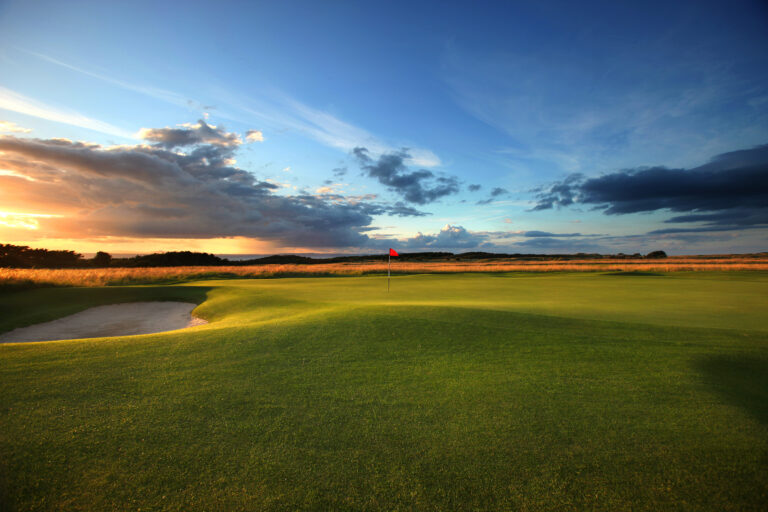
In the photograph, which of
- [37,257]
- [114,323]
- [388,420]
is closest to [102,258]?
[37,257]

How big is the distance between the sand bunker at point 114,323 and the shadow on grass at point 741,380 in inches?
Answer: 556

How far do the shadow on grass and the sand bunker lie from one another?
1413 centimetres

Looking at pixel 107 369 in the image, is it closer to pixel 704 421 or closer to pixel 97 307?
pixel 704 421

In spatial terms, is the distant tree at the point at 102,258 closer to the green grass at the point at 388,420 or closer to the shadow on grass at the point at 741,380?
the green grass at the point at 388,420

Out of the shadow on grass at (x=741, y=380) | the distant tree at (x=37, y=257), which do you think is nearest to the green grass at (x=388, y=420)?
the shadow on grass at (x=741, y=380)

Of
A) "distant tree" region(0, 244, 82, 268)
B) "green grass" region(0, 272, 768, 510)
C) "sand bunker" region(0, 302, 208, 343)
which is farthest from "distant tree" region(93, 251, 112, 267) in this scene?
"green grass" region(0, 272, 768, 510)

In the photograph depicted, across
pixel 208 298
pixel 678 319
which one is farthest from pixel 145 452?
pixel 208 298

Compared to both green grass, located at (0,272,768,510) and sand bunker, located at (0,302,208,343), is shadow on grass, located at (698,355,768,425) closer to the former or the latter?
green grass, located at (0,272,768,510)

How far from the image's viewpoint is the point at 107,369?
5.46 meters

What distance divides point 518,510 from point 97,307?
63.2 feet

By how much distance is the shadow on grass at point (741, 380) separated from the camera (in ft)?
15.2

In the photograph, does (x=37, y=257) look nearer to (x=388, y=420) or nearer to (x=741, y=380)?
(x=388, y=420)

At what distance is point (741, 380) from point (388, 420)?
5.65 metres

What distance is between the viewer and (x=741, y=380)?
17.7 feet
